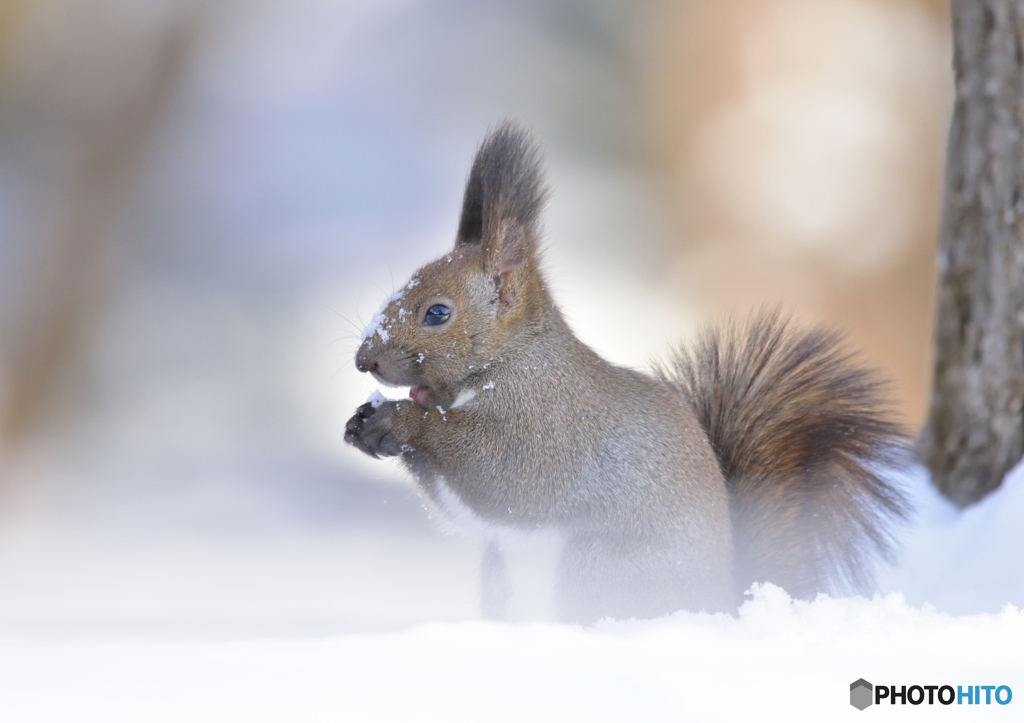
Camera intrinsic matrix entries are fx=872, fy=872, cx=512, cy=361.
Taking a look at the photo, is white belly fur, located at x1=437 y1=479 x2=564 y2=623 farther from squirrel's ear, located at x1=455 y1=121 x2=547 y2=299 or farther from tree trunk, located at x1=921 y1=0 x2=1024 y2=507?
tree trunk, located at x1=921 y1=0 x2=1024 y2=507

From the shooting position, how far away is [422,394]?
137 cm

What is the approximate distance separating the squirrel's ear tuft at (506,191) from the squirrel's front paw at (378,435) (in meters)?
0.28

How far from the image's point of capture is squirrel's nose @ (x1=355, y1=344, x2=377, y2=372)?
1306 mm

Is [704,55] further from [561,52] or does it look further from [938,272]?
[938,272]

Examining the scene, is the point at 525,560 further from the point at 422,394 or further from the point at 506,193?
the point at 506,193

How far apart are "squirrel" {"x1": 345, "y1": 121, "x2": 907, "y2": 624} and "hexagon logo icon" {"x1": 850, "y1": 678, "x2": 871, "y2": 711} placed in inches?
11.9

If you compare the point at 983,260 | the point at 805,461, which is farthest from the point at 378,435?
the point at 983,260

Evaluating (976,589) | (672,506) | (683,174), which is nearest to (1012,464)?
(976,589)

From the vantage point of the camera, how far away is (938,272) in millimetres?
1897

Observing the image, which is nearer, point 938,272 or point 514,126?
point 514,126

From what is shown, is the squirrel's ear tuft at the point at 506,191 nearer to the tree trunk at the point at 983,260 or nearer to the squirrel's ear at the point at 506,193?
the squirrel's ear at the point at 506,193

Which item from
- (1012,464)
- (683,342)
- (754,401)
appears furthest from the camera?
(1012,464)

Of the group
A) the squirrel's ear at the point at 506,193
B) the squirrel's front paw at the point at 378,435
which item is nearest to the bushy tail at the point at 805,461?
the squirrel's ear at the point at 506,193

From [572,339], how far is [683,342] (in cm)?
29
